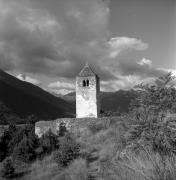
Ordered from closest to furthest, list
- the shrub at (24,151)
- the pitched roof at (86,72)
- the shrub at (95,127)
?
1. the shrub at (24,151)
2. the shrub at (95,127)
3. the pitched roof at (86,72)

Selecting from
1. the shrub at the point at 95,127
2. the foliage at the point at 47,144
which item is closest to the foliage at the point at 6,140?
the foliage at the point at 47,144

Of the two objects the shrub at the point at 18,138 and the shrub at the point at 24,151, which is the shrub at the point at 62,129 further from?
the shrub at the point at 24,151

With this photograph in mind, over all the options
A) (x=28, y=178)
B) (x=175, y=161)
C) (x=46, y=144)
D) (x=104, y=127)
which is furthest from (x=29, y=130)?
(x=175, y=161)

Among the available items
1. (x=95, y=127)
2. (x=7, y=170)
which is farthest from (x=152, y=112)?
(x=95, y=127)

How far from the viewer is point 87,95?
26438 mm

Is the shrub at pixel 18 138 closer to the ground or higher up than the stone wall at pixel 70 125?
closer to the ground

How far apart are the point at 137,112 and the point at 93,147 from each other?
32.9ft

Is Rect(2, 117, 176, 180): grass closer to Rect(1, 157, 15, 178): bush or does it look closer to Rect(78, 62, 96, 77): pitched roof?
Rect(1, 157, 15, 178): bush

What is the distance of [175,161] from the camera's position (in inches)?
121

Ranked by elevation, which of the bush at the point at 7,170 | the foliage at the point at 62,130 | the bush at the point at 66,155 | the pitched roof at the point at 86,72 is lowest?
the bush at the point at 7,170

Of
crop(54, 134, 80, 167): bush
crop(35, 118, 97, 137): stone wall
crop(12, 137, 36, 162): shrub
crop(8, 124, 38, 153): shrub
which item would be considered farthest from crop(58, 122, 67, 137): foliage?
crop(54, 134, 80, 167): bush

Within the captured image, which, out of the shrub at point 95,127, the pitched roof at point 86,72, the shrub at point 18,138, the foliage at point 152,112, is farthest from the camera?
the pitched roof at point 86,72

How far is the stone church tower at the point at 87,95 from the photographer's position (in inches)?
1023

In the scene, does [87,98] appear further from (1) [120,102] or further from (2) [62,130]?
(1) [120,102]
